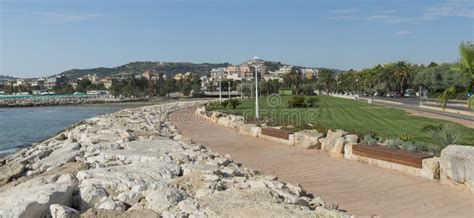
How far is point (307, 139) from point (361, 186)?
4.88 meters

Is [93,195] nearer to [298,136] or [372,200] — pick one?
[372,200]

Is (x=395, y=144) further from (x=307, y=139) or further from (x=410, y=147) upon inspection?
(x=307, y=139)

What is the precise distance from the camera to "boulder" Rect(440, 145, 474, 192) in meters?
7.35

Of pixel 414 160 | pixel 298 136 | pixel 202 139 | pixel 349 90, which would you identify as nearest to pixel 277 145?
pixel 298 136

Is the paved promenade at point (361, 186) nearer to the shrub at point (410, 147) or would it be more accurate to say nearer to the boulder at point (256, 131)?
the shrub at point (410, 147)

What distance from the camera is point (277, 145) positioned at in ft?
47.2

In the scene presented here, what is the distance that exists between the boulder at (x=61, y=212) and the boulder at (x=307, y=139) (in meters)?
8.63

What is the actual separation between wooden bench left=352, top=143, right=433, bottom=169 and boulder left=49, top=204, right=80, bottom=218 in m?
6.11

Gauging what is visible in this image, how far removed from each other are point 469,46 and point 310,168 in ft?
13.1

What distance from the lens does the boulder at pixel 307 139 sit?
1276 centimetres

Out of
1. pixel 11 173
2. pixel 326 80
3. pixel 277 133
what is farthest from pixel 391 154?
pixel 326 80

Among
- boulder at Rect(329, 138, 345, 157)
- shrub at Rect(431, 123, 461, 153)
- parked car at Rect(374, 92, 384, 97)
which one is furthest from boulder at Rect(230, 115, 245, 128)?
parked car at Rect(374, 92, 384, 97)

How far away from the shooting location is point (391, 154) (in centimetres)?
955

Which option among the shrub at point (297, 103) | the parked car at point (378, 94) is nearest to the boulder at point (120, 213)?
the shrub at point (297, 103)
